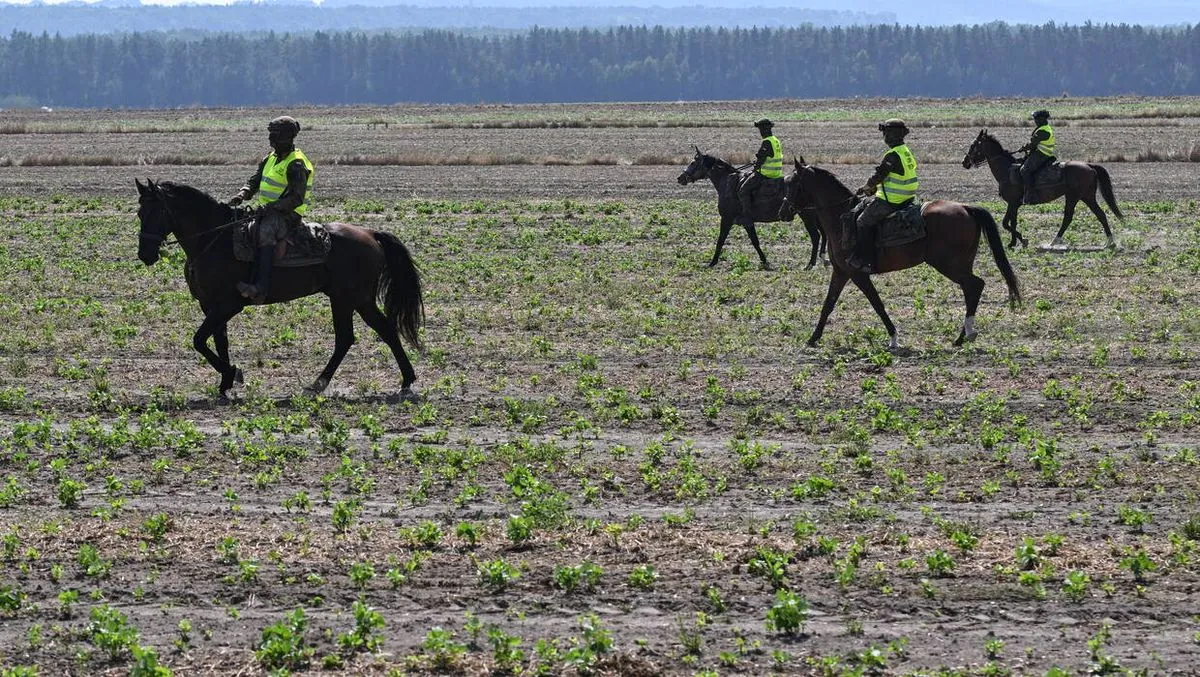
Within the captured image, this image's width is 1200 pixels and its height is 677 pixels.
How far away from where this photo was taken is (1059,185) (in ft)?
92.7

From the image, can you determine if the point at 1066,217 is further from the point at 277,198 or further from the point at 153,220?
the point at 153,220

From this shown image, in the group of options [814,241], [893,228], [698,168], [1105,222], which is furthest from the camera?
[698,168]

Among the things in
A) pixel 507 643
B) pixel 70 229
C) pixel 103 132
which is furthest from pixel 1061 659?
pixel 103 132

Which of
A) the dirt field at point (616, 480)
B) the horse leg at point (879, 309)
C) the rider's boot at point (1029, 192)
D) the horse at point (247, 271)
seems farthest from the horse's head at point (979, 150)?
the horse at point (247, 271)

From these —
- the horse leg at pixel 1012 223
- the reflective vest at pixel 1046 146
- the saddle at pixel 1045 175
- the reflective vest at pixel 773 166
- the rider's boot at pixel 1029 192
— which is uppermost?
the reflective vest at pixel 1046 146

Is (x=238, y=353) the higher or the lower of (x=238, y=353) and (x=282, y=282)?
the lower

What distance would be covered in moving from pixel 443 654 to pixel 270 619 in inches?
50.7

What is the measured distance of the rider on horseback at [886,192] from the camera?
58.6ft

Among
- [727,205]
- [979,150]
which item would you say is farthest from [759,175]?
[979,150]

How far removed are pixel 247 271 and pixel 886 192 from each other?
7.34 m

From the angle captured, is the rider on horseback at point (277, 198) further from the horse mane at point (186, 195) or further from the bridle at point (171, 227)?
the horse mane at point (186, 195)

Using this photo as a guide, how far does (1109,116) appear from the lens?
74875 mm

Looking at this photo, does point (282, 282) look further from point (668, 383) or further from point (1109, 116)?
point (1109, 116)

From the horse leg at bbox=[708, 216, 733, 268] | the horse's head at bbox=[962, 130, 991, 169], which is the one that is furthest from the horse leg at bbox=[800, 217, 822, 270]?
the horse's head at bbox=[962, 130, 991, 169]
